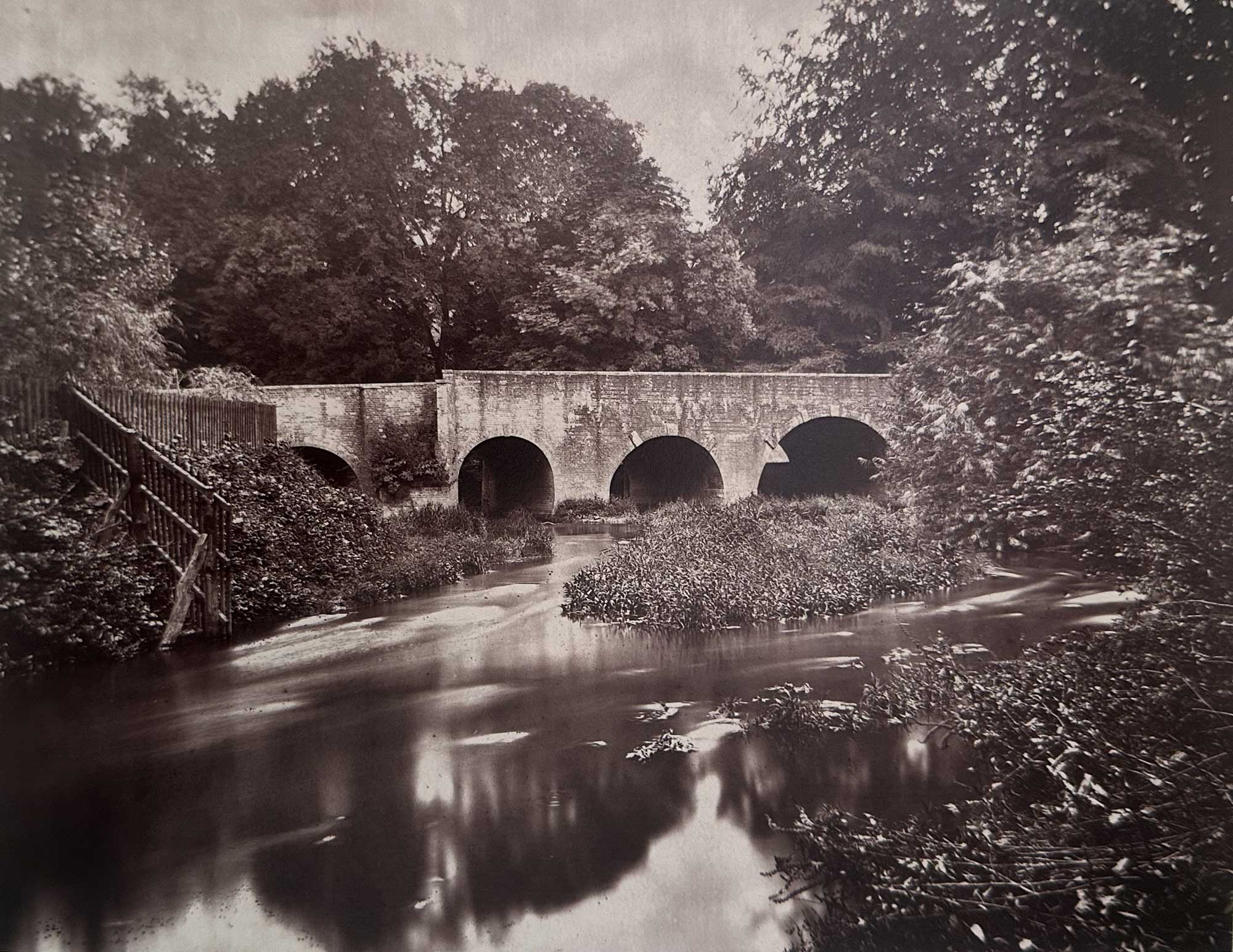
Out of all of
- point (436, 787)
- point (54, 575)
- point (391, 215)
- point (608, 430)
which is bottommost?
point (436, 787)

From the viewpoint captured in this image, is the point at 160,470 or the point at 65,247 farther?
the point at 160,470

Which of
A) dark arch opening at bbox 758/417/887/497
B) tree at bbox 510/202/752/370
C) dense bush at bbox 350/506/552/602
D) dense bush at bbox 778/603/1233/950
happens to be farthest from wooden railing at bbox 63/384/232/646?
dark arch opening at bbox 758/417/887/497

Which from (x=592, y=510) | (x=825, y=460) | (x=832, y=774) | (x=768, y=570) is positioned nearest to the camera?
(x=832, y=774)

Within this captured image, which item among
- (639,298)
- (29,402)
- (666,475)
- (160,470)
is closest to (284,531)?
(160,470)

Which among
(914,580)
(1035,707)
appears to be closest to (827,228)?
(914,580)

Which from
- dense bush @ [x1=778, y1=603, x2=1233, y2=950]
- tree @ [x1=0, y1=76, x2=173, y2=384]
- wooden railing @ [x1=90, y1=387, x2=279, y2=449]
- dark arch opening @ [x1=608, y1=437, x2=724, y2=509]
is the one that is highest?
tree @ [x1=0, y1=76, x2=173, y2=384]

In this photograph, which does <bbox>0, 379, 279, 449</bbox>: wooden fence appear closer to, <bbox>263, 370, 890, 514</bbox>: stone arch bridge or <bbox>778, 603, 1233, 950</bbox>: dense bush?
<bbox>263, 370, 890, 514</bbox>: stone arch bridge

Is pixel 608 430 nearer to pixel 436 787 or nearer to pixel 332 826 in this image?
Result: pixel 436 787
